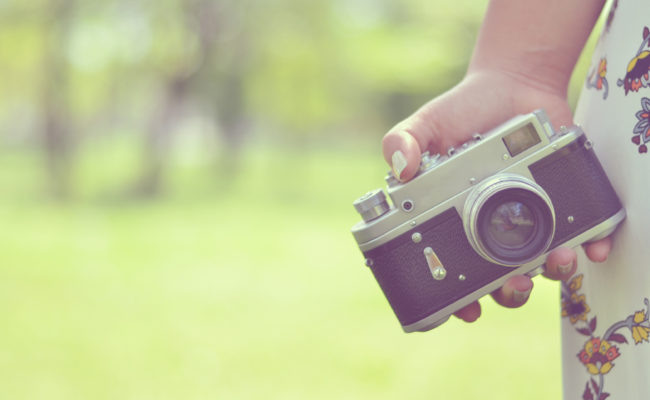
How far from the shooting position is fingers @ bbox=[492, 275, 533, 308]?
118 centimetres

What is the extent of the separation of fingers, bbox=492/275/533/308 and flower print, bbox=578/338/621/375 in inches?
4.8

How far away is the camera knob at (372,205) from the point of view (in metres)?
1.26

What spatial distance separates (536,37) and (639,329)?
52 centimetres

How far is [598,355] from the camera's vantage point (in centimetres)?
107

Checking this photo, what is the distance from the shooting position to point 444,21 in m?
17.7

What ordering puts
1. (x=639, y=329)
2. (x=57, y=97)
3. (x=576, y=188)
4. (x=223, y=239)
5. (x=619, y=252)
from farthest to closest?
(x=57, y=97) → (x=223, y=239) → (x=576, y=188) → (x=619, y=252) → (x=639, y=329)

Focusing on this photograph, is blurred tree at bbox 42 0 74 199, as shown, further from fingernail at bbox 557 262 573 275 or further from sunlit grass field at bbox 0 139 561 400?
fingernail at bbox 557 262 573 275

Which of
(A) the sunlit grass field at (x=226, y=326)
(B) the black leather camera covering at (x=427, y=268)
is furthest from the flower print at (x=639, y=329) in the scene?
(A) the sunlit grass field at (x=226, y=326)

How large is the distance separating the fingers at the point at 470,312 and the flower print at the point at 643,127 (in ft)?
1.27

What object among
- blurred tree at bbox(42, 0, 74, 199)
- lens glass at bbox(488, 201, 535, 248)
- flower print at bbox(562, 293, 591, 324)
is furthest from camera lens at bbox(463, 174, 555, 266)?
blurred tree at bbox(42, 0, 74, 199)

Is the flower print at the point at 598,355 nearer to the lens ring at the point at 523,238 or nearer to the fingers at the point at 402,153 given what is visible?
the lens ring at the point at 523,238

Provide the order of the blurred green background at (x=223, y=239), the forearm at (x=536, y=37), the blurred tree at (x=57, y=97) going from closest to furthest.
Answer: the forearm at (x=536, y=37) → the blurred green background at (x=223, y=239) → the blurred tree at (x=57, y=97)

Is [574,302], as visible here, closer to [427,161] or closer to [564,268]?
[564,268]

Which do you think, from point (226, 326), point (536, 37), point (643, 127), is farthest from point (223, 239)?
point (643, 127)
